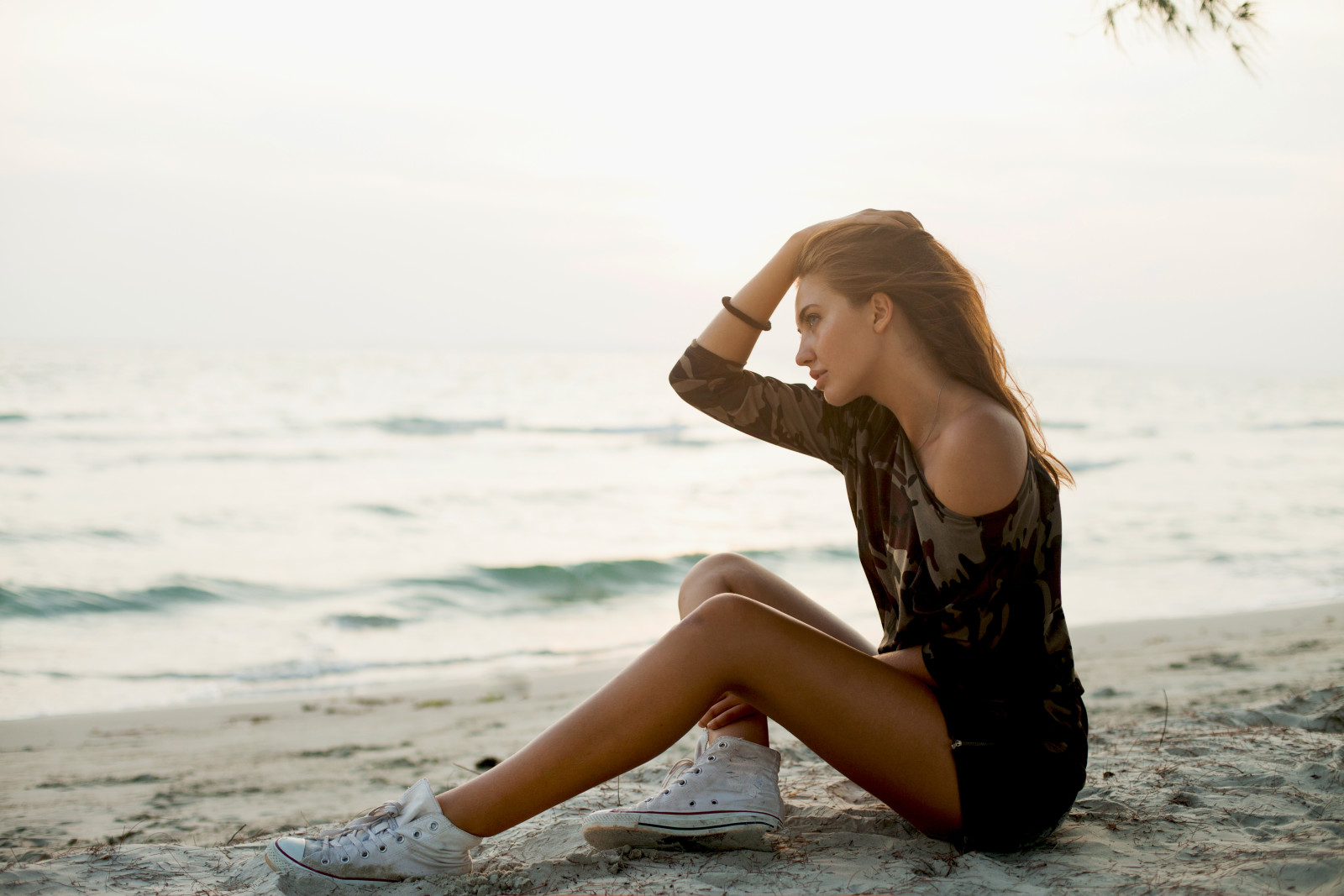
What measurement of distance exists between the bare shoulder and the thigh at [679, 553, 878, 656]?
0.68 metres

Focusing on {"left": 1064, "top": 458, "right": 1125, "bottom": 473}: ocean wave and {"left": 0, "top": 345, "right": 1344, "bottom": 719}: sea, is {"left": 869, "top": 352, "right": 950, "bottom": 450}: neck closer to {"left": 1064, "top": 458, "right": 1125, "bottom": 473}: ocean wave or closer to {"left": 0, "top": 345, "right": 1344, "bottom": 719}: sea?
{"left": 0, "top": 345, "right": 1344, "bottom": 719}: sea

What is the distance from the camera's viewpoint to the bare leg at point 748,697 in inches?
78.1

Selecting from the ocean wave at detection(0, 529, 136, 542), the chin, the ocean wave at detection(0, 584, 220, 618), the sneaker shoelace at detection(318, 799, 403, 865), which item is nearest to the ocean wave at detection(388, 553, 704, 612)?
the ocean wave at detection(0, 584, 220, 618)

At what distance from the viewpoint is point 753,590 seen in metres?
2.52

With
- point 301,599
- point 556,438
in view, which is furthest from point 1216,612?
point 556,438

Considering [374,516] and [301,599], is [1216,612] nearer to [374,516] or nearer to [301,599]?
[301,599]

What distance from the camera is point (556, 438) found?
23.8 metres

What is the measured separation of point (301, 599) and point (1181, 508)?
1206 centimetres

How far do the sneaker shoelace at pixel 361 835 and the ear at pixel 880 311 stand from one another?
1.49 m

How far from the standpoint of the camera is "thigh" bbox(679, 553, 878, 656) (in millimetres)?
2506

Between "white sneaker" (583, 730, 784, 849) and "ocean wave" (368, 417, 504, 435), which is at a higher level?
"white sneaker" (583, 730, 784, 849)

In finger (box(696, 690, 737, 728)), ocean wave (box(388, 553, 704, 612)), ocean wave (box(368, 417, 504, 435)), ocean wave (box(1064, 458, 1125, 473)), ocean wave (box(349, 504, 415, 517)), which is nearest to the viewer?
finger (box(696, 690, 737, 728))

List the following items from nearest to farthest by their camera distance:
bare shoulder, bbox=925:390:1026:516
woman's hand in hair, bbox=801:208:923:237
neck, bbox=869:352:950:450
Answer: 1. bare shoulder, bbox=925:390:1026:516
2. neck, bbox=869:352:950:450
3. woman's hand in hair, bbox=801:208:923:237

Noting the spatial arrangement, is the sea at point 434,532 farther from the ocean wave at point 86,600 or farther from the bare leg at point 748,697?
the bare leg at point 748,697
